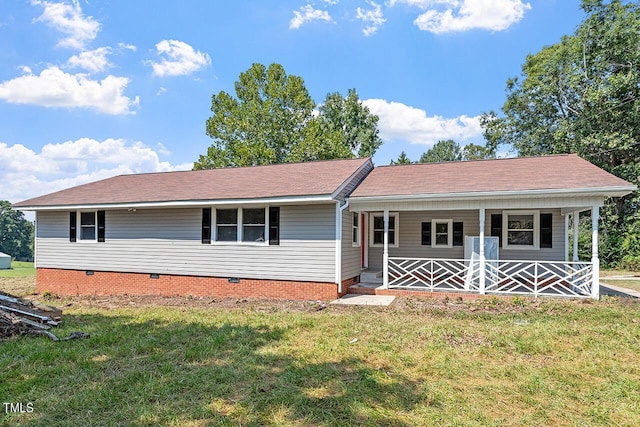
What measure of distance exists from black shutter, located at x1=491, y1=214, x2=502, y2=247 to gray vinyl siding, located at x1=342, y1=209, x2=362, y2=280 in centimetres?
425

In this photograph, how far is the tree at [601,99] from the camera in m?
18.5

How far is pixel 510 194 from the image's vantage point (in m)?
8.65

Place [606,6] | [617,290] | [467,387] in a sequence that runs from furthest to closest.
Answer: [606,6], [617,290], [467,387]

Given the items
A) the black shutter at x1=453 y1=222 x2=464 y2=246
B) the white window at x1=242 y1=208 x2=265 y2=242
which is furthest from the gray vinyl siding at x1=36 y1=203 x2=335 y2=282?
the black shutter at x1=453 y1=222 x2=464 y2=246

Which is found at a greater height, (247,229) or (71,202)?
(71,202)

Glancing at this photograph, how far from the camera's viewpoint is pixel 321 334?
242 inches

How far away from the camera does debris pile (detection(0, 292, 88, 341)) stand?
615 cm

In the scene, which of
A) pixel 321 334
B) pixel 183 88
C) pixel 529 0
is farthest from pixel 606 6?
pixel 321 334

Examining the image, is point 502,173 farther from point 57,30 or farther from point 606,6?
point 606,6

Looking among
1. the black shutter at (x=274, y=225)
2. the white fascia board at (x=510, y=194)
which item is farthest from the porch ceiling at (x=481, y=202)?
the black shutter at (x=274, y=225)

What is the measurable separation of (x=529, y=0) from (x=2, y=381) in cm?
2196

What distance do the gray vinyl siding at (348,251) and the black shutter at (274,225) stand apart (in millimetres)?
1787

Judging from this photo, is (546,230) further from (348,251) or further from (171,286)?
(171,286)

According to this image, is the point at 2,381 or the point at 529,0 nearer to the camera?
the point at 2,381
